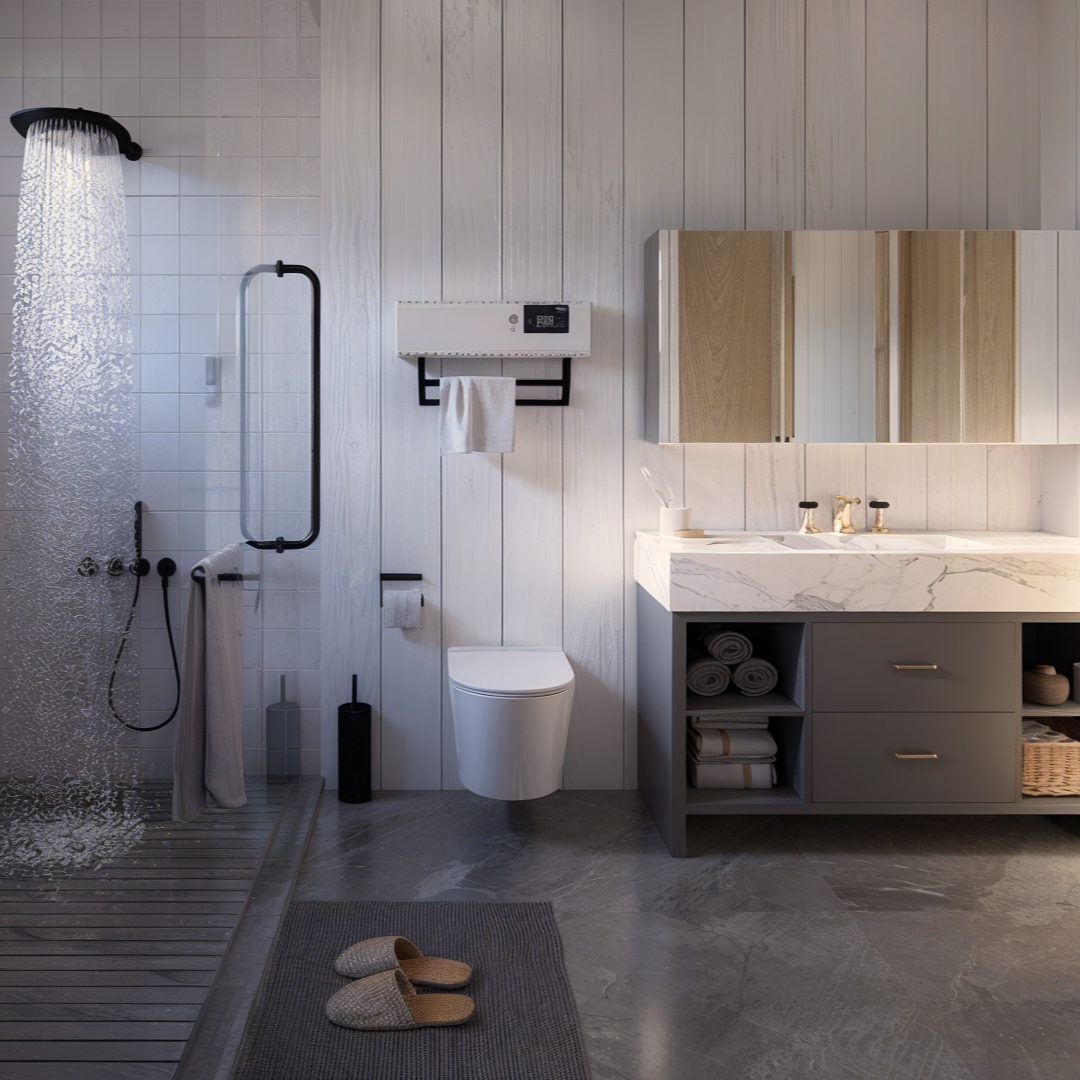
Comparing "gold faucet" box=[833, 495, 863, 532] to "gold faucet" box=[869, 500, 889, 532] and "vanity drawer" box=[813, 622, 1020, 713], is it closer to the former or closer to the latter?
"gold faucet" box=[869, 500, 889, 532]

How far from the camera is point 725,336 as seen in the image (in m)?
2.81

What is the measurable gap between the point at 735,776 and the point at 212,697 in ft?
4.87

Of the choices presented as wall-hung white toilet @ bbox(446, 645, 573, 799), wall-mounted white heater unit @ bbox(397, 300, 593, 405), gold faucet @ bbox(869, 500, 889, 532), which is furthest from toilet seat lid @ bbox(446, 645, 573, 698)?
gold faucet @ bbox(869, 500, 889, 532)

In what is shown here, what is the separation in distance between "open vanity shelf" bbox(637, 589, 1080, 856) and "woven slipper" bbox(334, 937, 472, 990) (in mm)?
835

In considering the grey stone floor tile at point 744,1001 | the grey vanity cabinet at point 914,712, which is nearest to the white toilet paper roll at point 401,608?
the grey stone floor tile at point 744,1001

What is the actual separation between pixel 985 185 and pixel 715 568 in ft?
5.44

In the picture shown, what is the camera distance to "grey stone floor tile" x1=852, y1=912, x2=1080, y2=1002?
1.95m

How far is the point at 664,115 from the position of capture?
303 cm

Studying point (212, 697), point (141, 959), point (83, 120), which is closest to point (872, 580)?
point (212, 697)

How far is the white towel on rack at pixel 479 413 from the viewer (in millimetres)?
2861

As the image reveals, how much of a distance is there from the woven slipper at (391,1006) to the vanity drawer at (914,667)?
1271 millimetres

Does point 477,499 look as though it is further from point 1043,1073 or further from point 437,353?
point 1043,1073

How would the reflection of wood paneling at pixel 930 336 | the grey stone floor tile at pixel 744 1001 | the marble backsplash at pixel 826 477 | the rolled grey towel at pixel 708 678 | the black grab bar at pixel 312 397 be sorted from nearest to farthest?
the grey stone floor tile at pixel 744 1001 < the black grab bar at pixel 312 397 < the rolled grey towel at pixel 708 678 < the reflection of wood paneling at pixel 930 336 < the marble backsplash at pixel 826 477

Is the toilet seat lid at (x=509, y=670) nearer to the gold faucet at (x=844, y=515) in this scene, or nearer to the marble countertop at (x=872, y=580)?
the marble countertop at (x=872, y=580)
